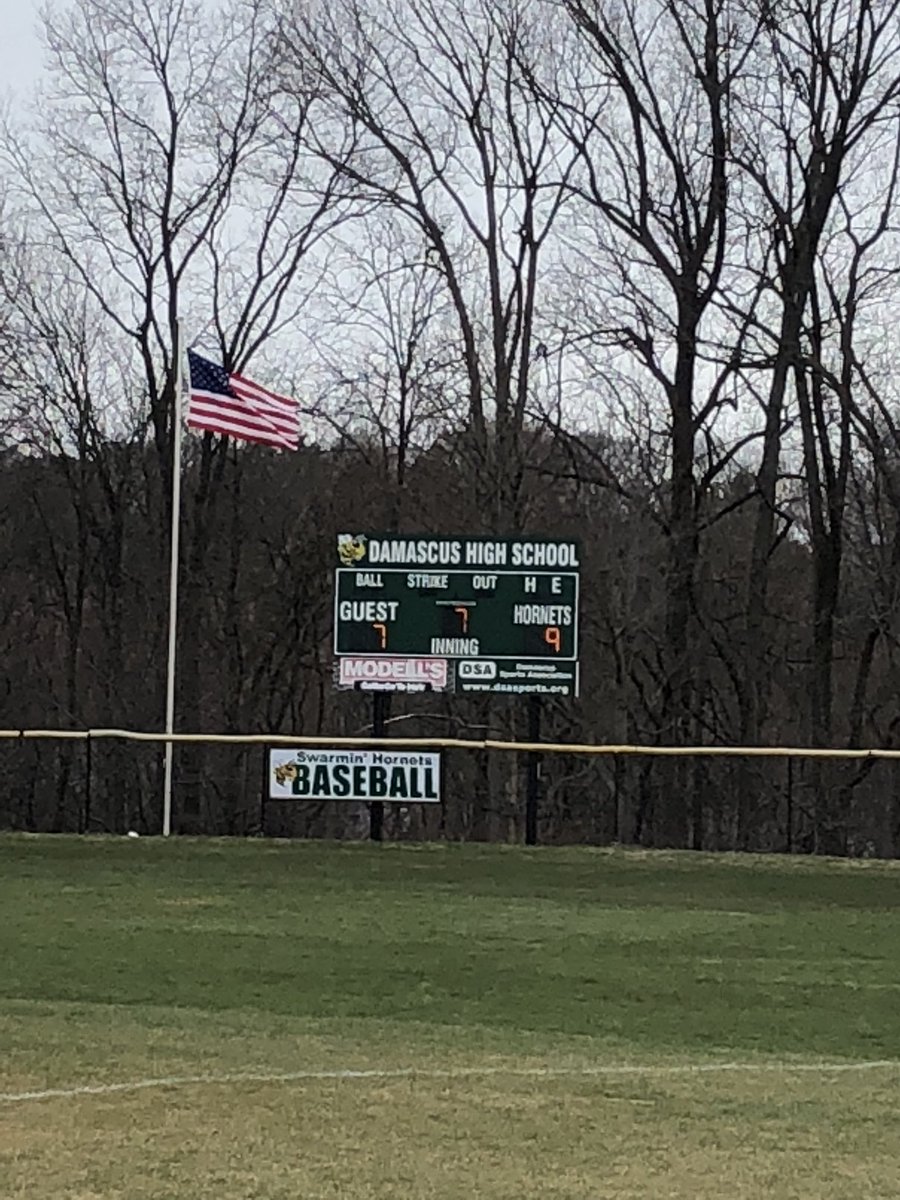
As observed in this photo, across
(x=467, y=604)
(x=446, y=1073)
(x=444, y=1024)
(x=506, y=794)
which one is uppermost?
(x=467, y=604)

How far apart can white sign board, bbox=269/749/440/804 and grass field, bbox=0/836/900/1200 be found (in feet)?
2.13

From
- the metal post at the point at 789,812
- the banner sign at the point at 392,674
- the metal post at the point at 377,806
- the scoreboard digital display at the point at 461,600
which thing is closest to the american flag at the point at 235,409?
the scoreboard digital display at the point at 461,600

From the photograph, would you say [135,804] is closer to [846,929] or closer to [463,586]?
[463,586]

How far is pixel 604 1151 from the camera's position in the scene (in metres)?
6.70

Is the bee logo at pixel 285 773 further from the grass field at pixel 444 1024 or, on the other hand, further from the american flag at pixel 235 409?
the american flag at pixel 235 409

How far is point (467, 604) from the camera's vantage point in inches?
768

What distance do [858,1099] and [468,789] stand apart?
67.6ft

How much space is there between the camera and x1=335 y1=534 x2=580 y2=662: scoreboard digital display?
1945cm

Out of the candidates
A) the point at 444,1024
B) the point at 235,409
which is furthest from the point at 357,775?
the point at 444,1024

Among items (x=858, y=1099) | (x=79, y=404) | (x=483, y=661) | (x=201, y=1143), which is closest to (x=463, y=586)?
(x=483, y=661)

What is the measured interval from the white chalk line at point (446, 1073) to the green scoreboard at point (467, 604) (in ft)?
33.3

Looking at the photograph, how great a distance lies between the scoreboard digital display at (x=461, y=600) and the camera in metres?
19.5

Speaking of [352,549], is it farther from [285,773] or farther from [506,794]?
[506,794]

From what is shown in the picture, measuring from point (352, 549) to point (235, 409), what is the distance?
2823 mm
